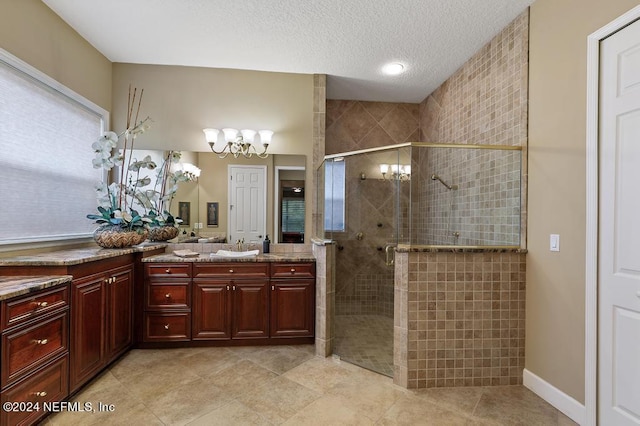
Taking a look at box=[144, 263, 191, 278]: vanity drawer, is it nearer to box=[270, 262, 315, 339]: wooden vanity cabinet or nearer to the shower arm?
box=[270, 262, 315, 339]: wooden vanity cabinet

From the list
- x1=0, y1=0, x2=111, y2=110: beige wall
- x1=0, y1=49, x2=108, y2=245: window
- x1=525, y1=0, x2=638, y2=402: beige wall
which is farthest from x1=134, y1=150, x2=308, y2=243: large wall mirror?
x1=525, y1=0, x2=638, y2=402: beige wall

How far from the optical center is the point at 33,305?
1.70 metres

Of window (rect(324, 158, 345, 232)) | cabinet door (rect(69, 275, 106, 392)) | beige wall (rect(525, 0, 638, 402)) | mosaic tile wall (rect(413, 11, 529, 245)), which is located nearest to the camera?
beige wall (rect(525, 0, 638, 402))

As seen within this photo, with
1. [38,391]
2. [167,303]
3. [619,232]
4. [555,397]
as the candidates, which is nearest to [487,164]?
[619,232]

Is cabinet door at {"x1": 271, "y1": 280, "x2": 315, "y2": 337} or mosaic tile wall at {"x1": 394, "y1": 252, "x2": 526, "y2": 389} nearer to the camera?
mosaic tile wall at {"x1": 394, "y1": 252, "x2": 526, "y2": 389}

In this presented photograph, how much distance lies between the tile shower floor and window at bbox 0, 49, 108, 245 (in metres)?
2.74

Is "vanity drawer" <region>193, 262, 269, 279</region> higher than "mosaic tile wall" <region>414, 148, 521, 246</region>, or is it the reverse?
"mosaic tile wall" <region>414, 148, 521, 246</region>

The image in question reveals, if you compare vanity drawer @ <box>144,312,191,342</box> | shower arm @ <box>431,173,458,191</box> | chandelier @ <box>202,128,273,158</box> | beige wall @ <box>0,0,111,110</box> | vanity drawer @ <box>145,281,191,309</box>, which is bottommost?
vanity drawer @ <box>144,312,191,342</box>

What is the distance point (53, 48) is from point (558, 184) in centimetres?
404

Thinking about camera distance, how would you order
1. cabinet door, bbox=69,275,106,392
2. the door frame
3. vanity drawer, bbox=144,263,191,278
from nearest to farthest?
the door frame → cabinet door, bbox=69,275,106,392 → vanity drawer, bbox=144,263,191,278

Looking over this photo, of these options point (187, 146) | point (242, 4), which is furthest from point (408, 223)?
point (187, 146)

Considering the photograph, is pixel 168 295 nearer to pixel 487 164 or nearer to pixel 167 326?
pixel 167 326

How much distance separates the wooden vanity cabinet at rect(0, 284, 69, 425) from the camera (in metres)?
1.54

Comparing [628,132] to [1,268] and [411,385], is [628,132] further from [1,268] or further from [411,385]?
[1,268]
